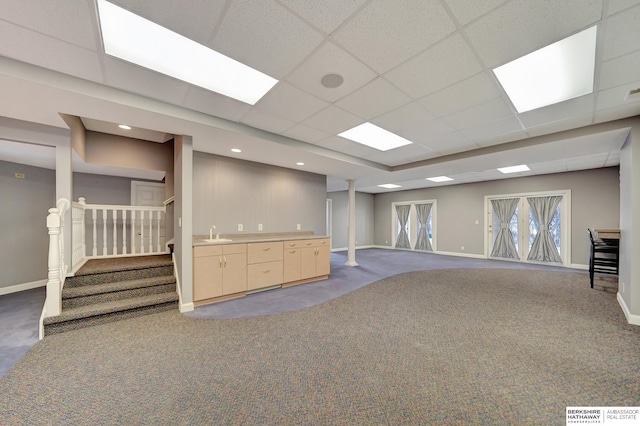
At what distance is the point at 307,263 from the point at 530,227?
7.00 m

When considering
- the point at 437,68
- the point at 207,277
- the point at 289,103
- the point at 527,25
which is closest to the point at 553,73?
the point at 527,25

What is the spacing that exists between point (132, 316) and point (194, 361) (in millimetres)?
1552

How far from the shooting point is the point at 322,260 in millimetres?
5117

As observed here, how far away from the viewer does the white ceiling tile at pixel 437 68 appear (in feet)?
5.93

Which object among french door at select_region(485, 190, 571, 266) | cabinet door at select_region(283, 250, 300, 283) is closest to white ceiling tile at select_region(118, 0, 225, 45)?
cabinet door at select_region(283, 250, 300, 283)

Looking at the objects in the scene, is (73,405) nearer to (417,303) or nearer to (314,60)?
(314,60)

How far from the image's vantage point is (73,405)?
1590 mm

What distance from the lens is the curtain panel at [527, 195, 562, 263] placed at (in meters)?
6.64

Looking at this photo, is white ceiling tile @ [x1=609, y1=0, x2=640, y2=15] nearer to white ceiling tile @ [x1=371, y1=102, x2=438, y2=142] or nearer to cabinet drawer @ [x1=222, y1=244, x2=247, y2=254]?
white ceiling tile @ [x1=371, y1=102, x2=438, y2=142]

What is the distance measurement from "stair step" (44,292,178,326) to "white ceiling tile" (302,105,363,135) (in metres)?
3.10

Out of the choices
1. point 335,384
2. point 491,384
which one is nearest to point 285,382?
point 335,384

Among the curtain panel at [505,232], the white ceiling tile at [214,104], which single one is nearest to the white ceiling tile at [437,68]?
the white ceiling tile at [214,104]

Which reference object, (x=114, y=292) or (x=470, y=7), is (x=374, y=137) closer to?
(x=470, y=7)

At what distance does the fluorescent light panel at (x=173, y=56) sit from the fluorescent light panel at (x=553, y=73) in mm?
2192
